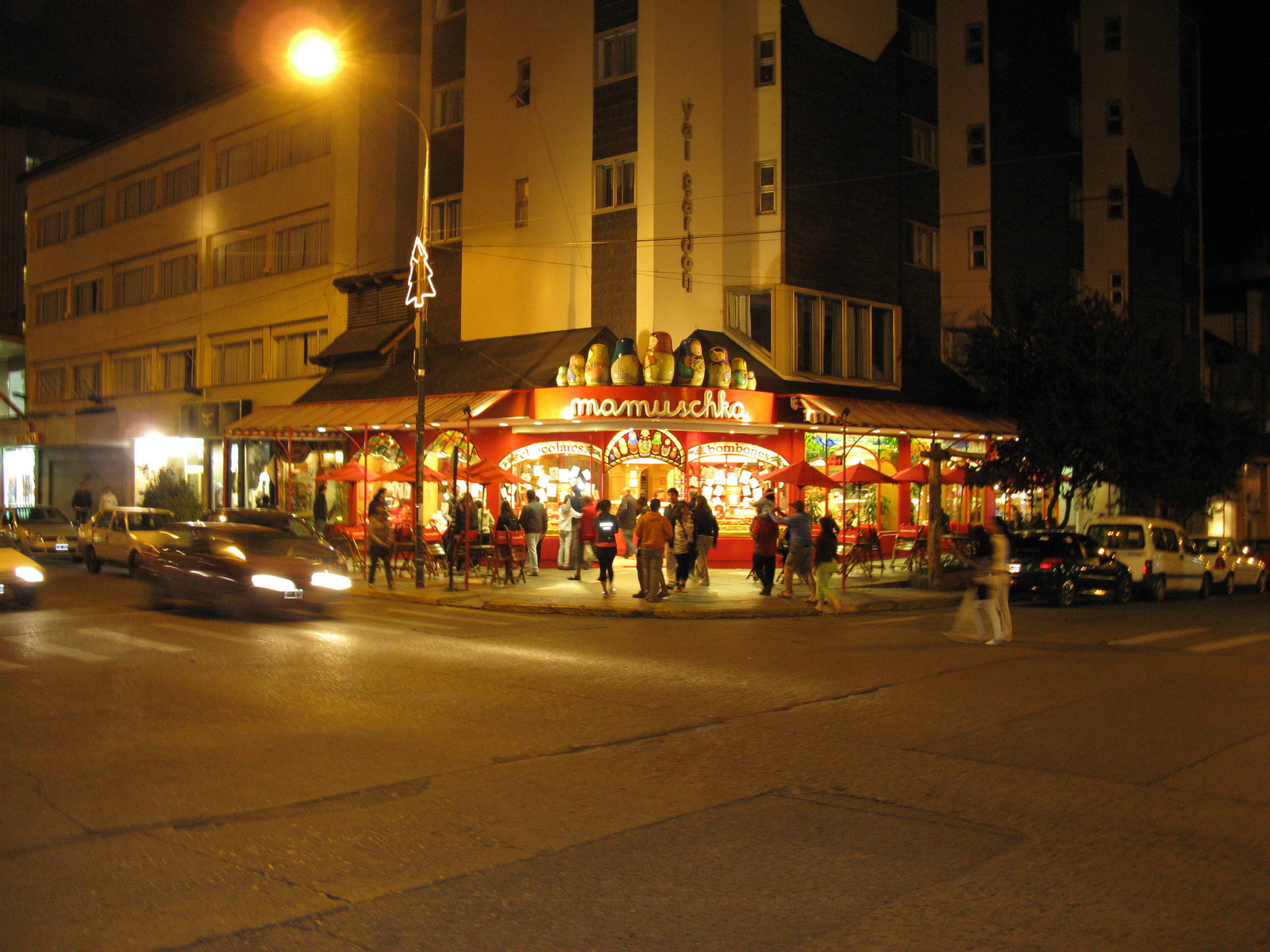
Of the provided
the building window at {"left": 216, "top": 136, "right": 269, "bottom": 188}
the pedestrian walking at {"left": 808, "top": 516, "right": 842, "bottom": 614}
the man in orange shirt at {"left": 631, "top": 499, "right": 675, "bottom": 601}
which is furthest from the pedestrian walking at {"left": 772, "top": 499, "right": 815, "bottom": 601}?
the building window at {"left": 216, "top": 136, "right": 269, "bottom": 188}

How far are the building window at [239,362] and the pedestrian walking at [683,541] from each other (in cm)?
2140

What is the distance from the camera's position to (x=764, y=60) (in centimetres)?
2684

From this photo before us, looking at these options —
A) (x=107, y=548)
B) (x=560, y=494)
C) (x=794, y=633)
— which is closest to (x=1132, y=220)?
(x=560, y=494)

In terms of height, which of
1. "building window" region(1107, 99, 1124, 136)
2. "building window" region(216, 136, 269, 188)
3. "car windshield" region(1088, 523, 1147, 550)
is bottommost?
"car windshield" region(1088, 523, 1147, 550)

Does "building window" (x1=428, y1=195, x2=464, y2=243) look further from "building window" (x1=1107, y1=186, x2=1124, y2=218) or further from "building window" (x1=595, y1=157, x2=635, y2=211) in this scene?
"building window" (x1=1107, y1=186, x2=1124, y2=218)

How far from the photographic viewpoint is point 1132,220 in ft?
121

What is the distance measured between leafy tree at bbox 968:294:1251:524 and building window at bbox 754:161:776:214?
6584 mm

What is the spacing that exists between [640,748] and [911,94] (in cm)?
2737

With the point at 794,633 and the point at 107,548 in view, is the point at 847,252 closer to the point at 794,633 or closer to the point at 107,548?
the point at 794,633

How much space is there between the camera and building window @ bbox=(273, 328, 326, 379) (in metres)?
34.2

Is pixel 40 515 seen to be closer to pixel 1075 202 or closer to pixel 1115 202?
pixel 1075 202

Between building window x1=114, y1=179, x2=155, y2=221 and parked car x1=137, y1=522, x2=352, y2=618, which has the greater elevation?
building window x1=114, y1=179, x2=155, y2=221

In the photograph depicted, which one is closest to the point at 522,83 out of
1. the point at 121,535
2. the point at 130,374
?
the point at 121,535

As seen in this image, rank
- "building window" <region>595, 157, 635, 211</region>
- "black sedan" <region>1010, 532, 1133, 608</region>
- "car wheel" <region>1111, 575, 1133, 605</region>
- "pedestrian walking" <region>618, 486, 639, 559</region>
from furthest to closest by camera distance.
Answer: "building window" <region>595, 157, 635, 211</region> < "pedestrian walking" <region>618, 486, 639, 559</region> < "car wheel" <region>1111, 575, 1133, 605</region> < "black sedan" <region>1010, 532, 1133, 608</region>
